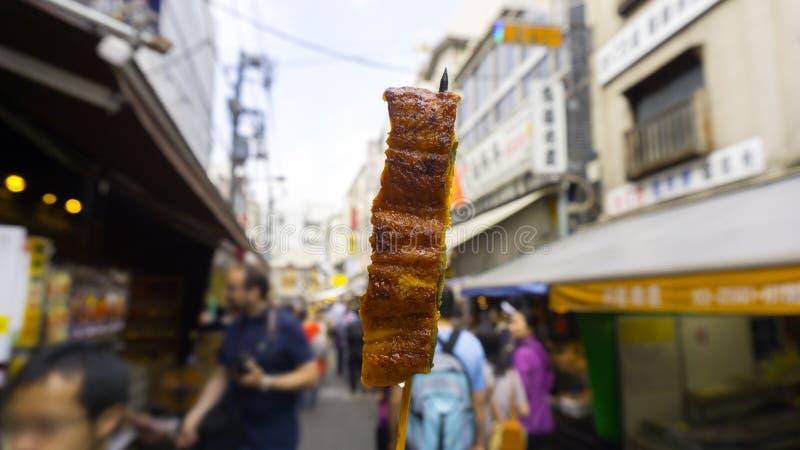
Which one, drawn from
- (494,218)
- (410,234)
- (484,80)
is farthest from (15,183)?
(484,80)

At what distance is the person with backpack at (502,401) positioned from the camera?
4.41m

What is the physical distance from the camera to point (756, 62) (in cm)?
638

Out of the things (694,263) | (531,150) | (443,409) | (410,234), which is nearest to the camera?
(410,234)

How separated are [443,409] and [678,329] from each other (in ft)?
16.9

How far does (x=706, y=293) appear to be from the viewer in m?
3.47

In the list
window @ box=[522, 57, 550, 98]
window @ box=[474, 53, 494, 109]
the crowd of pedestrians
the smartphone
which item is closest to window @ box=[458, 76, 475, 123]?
window @ box=[474, 53, 494, 109]

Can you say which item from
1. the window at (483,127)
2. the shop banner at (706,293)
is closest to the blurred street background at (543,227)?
the shop banner at (706,293)

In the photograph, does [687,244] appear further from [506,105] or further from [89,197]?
[506,105]

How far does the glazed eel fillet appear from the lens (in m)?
1.51

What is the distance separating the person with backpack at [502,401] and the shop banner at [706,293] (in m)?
0.94

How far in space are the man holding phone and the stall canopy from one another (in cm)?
276

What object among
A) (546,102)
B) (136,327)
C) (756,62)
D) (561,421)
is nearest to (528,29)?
(546,102)

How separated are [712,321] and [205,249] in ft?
30.3

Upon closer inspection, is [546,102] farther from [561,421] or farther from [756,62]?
[561,421]
